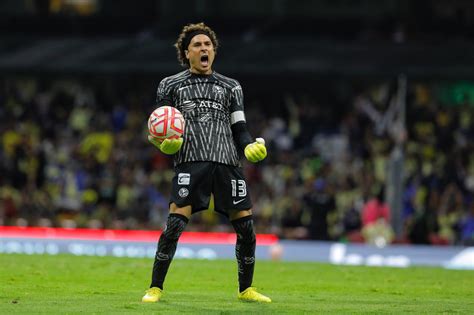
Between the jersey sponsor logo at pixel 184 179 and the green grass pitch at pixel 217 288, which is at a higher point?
the jersey sponsor logo at pixel 184 179

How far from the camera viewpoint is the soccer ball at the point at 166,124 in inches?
460

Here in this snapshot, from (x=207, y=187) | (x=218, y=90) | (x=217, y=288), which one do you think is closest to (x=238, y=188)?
(x=207, y=187)

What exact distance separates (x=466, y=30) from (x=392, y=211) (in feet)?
29.7

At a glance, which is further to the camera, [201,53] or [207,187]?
[201,53]

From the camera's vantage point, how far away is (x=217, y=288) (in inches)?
573

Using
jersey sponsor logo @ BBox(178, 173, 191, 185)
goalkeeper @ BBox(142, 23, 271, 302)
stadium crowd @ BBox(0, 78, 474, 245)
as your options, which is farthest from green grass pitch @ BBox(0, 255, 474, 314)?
stadium crowd @ BBox(0, 78, 474, 245)

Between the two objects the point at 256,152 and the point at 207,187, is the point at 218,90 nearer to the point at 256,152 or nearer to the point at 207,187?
the point at 256,152

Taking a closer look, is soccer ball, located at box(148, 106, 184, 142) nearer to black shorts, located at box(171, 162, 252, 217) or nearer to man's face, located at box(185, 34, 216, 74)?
black shorts, located at box(171, 162, 252, 217)

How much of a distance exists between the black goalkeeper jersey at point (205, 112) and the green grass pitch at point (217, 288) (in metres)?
1.43

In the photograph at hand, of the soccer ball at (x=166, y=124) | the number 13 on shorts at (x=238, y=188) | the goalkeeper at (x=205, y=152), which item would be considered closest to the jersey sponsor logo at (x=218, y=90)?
the goalkeeper at (x=205, y=152)

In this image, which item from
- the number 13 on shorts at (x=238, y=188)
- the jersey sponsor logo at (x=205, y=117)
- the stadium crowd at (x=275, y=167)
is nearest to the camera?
the number 13 on shorts at (x=238, y=188)

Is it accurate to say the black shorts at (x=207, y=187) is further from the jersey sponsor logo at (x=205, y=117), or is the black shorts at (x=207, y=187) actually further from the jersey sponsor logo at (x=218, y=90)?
the jersey sponsor logo at (x=218, y=90)

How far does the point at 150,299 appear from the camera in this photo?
11953mm

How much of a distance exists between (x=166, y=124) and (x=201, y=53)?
922 mm
